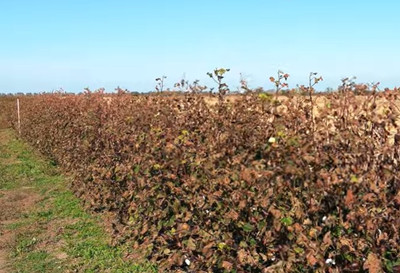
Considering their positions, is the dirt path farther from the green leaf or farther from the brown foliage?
the green leaf

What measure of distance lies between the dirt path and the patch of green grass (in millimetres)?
91

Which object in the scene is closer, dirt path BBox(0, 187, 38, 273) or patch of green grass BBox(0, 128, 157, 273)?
patch of green grass BBox(0, 128, 157, 273)

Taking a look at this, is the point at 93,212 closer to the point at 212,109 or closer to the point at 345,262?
the point at 212,109

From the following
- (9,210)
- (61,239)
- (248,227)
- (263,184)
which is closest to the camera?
(263,184)

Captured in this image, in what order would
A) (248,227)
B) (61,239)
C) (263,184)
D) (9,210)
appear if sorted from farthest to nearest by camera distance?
(9,210), (61,239), (248,227), (263,184)

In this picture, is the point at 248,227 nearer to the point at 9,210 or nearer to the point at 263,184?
the point at 263,184

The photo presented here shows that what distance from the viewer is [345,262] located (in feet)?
9.82

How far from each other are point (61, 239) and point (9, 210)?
84.7 inches

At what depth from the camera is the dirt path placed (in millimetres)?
5977

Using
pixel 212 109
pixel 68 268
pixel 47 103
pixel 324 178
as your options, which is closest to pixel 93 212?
pixel 68 268

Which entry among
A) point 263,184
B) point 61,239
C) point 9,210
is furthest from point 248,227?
point 9,210

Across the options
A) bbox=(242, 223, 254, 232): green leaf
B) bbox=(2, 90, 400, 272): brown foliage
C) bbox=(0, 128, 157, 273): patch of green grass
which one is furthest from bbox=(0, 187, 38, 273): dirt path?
bbox=(242, 223, 254, 232): green leaf

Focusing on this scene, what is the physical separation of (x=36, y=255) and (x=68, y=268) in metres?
0.71

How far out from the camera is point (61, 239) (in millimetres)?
6328
